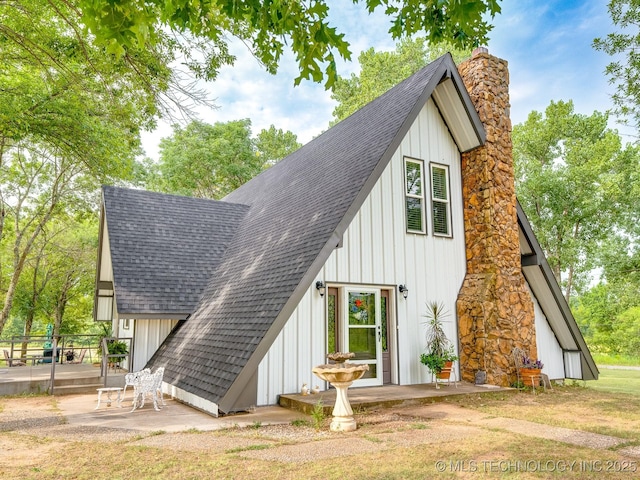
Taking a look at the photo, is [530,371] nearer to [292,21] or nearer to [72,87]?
[292,21]

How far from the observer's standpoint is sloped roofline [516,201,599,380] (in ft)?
32.1

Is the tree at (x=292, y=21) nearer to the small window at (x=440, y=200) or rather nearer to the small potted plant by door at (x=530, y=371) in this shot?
the small window at (x=440, y=200)

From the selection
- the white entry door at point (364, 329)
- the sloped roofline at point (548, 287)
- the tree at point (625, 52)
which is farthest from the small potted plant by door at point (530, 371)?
the tree at point (625, 52)

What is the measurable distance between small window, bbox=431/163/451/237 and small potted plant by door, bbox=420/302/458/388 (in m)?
1.72

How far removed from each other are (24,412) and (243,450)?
4.54 meters

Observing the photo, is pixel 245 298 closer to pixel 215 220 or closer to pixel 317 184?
pixel 317 184

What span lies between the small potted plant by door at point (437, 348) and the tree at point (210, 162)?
68.9 ft

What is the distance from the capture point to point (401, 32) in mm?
4898

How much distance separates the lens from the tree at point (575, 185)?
20250 millimetres

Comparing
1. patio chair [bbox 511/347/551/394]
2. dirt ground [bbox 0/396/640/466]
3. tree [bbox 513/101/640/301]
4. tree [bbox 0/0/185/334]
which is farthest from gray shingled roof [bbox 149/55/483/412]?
tree [bbox 513/101/640/301]

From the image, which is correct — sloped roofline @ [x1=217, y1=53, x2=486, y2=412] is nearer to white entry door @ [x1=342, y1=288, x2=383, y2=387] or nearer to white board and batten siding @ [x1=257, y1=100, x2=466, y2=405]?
white board and batten siding @ [x1=257, y1=100, x2=466, y2=405]

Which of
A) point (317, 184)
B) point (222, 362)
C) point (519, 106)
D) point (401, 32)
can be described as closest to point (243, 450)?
point (222, 362)

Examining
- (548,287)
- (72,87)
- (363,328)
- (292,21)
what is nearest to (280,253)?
(363,328)

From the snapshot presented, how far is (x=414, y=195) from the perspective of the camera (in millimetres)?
9633
